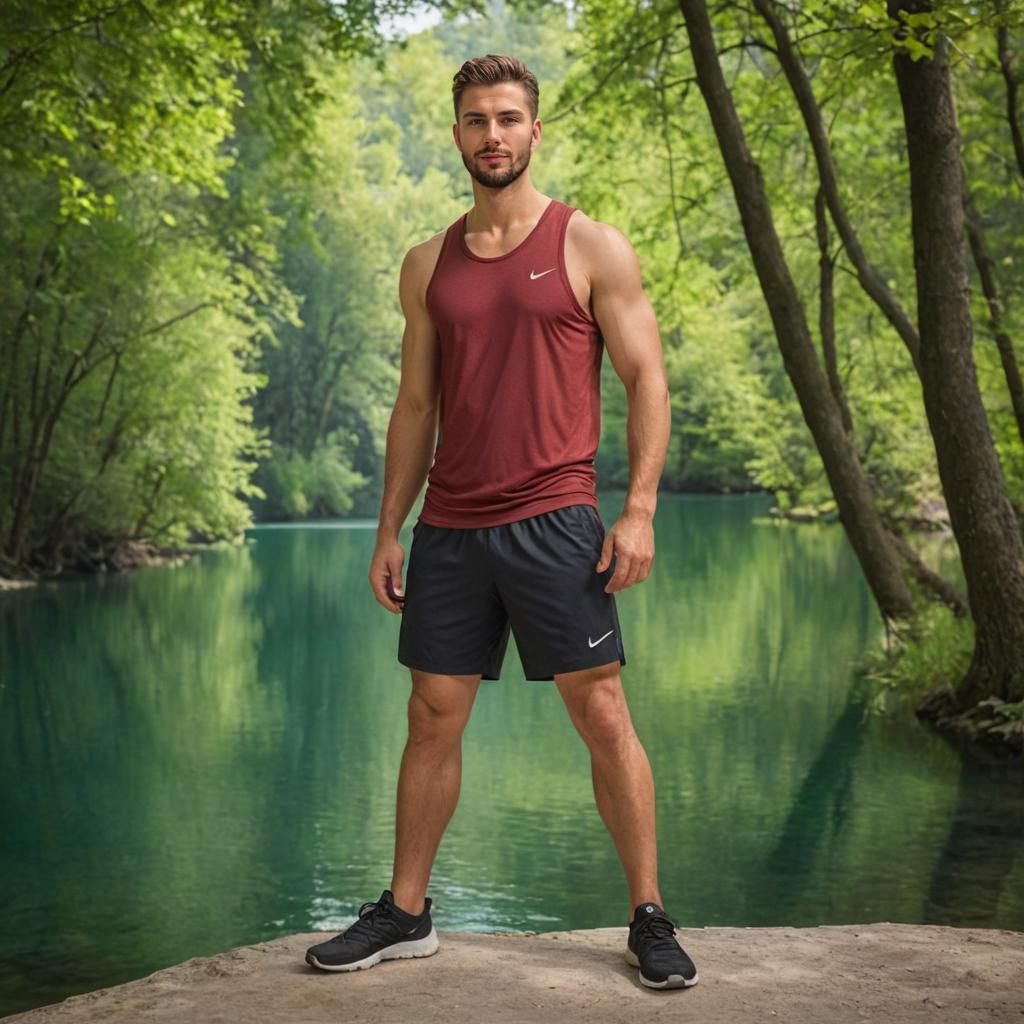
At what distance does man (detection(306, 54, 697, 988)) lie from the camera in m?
3.90

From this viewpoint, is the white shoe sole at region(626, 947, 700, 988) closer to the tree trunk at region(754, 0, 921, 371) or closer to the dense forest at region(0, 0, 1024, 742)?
the dense forest at region(0, 0, 1024, 742)

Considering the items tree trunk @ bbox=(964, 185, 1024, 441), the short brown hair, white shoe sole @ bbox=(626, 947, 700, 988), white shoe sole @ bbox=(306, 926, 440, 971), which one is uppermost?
tree trunk @ bbox=(964, 185, 1024, 441)

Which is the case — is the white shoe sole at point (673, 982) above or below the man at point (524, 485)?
below

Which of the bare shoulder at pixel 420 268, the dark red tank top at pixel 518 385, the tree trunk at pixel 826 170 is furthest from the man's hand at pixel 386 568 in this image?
the tree trunk at pixel 826 170

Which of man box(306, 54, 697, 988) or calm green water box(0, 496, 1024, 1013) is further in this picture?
calm green water box(0, 496, 1024, 1013)

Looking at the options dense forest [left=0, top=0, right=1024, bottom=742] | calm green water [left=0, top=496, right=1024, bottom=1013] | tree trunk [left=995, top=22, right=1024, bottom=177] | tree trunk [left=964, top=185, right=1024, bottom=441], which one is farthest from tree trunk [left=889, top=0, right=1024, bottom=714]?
tree trunk [left=964, top=185, right=1024, bottom=441]

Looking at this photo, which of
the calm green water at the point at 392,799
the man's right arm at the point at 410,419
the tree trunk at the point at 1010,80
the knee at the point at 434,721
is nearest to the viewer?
the knee at the point at 434,721

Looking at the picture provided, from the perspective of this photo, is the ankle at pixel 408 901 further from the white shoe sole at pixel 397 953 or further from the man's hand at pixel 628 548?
the man's hand at pixel 628 548

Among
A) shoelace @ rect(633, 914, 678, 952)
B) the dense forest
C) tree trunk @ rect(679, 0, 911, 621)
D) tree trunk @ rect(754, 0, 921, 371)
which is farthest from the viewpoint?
tree trunk @ rect(754, 0, 921, 371)

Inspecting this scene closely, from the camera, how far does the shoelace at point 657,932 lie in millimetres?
3807

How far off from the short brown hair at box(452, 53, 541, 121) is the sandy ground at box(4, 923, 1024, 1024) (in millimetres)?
2052

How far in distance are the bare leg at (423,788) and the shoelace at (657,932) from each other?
0.56 meters

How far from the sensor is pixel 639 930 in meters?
3.87

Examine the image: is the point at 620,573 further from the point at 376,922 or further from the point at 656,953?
the point at 376,922
